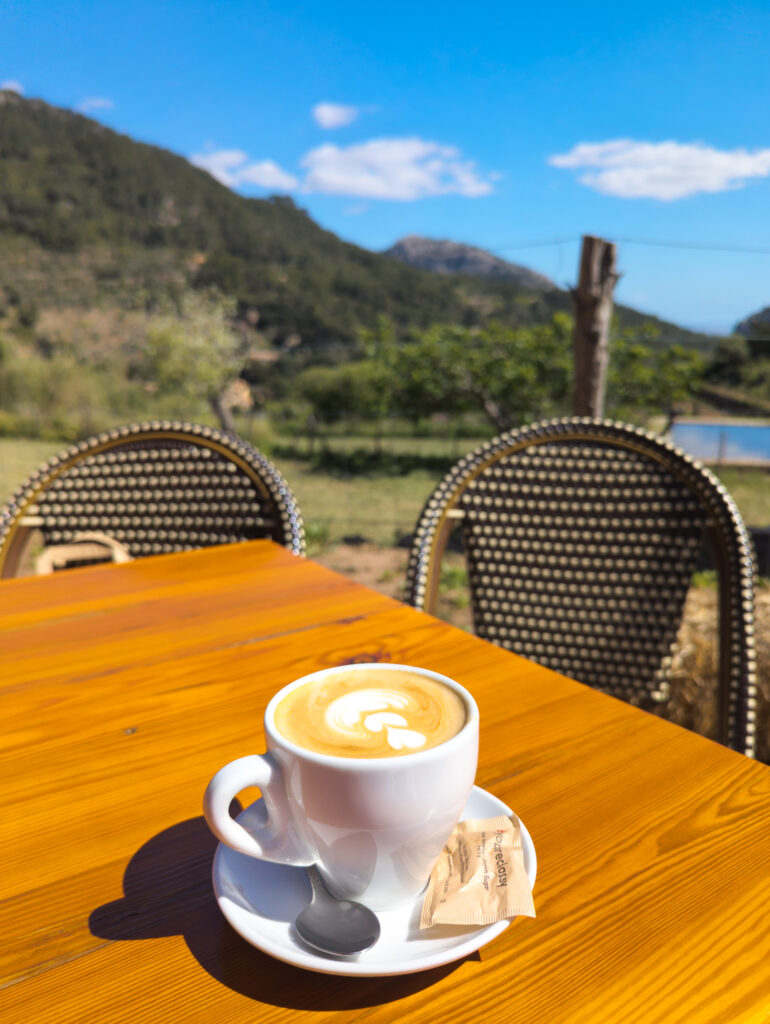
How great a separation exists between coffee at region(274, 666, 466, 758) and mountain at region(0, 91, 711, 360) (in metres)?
3.04

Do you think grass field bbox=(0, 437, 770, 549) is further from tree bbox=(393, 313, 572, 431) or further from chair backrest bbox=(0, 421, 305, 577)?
chair backrest bbox=(0, 421, 305, 577)

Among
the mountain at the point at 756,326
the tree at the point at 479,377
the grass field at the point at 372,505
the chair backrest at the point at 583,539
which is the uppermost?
the mountain at the point at 756,326

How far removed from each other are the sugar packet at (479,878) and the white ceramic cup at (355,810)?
2 centimetres

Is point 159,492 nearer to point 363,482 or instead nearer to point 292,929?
point 292,929

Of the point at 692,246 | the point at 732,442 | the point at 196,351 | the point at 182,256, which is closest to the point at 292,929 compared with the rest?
the point at 692,246

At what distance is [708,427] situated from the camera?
3.23m

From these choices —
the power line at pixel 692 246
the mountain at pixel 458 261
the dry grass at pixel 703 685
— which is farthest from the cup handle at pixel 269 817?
the mountain at pixel 458 261

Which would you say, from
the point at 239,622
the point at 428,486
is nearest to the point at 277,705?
the point at 239,622

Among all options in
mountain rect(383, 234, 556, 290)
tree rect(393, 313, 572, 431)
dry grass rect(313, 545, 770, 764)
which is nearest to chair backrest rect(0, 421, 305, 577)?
dry grass rect(313, 545, 770, 764)

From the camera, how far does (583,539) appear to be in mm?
1224

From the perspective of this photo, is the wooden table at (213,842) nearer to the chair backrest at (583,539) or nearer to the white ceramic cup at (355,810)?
the white ceramic cup at (355,810)

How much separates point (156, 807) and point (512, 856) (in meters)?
0.24

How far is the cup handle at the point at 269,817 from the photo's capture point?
1.05 feet

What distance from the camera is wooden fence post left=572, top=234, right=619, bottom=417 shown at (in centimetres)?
239
